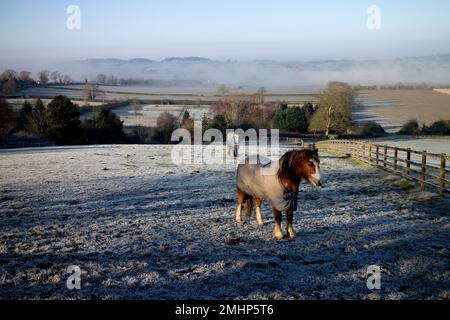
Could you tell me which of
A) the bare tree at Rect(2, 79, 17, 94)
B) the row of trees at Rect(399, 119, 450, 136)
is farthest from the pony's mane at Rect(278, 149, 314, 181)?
the bare tree at Rect(2, 79, 17, 94)

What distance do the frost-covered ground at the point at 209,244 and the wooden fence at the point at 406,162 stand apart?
0.75 m

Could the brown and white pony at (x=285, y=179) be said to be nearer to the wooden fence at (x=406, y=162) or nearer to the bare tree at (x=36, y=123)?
the wooden fence at (x=406, y=162)

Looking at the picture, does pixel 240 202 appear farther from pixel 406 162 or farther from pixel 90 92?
pixel 90 92

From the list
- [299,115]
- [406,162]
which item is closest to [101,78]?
[299,115]

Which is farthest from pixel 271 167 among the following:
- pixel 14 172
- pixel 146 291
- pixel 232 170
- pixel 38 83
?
pixel 38 83

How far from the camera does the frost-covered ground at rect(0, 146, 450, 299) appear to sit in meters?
5.21

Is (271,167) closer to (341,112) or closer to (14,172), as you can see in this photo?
(14,172)

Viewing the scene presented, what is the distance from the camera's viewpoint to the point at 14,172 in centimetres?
1728

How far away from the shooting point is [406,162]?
14453mm

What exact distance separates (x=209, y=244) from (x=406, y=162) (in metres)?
10.7

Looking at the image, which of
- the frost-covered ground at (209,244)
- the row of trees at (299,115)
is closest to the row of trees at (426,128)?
the row of trees at (299,115)

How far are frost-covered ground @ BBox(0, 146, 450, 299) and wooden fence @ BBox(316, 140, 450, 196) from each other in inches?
29.6

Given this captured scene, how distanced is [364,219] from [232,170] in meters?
9.49

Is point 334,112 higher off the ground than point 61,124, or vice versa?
point 334,112
